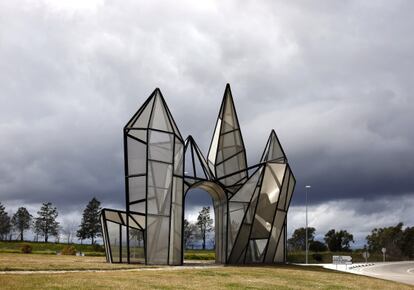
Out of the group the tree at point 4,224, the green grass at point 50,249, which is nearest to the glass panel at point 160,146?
the green grass at point 50,249

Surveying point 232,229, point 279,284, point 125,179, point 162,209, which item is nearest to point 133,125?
point 125,179

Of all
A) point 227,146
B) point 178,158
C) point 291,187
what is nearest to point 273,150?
point 291,187

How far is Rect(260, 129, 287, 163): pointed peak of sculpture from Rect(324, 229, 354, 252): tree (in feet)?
250

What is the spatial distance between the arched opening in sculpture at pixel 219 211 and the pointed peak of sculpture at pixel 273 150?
5329mm

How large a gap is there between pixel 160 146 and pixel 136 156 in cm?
152

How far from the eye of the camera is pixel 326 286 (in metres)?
20.8

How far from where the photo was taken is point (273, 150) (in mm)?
37625

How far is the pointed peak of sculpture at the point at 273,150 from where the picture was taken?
1474 inches

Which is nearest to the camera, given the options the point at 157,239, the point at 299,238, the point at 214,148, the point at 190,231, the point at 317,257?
the point at 157,239

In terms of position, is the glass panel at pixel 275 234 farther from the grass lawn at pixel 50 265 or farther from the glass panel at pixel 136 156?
the grass lawn at pixel 50 265

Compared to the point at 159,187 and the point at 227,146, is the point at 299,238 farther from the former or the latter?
the point at 159,187

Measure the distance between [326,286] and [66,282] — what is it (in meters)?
10.5

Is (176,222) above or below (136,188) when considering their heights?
below

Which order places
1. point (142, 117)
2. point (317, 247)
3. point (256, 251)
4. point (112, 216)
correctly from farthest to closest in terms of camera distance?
point (317, 247) → point (256, 251) → point (112, 216) → point (142, 117)
